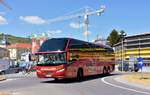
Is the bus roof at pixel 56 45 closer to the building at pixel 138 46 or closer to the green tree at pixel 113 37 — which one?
the building at pixel 138 46

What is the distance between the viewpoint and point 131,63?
71562 millimetres

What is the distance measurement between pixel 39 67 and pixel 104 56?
12.1 meters

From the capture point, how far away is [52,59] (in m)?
28.2

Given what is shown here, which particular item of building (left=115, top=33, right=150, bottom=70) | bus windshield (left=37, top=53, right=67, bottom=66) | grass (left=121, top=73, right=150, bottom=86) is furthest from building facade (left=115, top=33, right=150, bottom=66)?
bus windshield (left=37, top=53, right=67, bottom=66)

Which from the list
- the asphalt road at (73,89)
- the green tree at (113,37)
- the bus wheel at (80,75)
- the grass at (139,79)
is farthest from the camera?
the green tree at (113,37)

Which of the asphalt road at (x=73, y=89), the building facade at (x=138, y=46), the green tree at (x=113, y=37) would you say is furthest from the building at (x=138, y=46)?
the asphalt road at (x=73, y=89)

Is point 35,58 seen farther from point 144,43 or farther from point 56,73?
point 144,43

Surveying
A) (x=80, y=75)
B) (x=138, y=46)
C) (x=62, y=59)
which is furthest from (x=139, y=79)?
(x=138, y=46)

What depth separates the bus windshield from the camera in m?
28.0

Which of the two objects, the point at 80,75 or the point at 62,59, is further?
the point at 80,75

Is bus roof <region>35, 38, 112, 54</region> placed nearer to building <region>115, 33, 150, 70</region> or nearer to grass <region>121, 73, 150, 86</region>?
grass <region>121, 73, 150, 86</region>

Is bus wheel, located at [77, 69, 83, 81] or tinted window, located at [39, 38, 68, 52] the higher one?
tinted window, located at [39, 38, 68, 52]

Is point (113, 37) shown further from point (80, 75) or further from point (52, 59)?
point (52, 59)

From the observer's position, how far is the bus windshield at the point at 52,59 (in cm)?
Result: 2800
